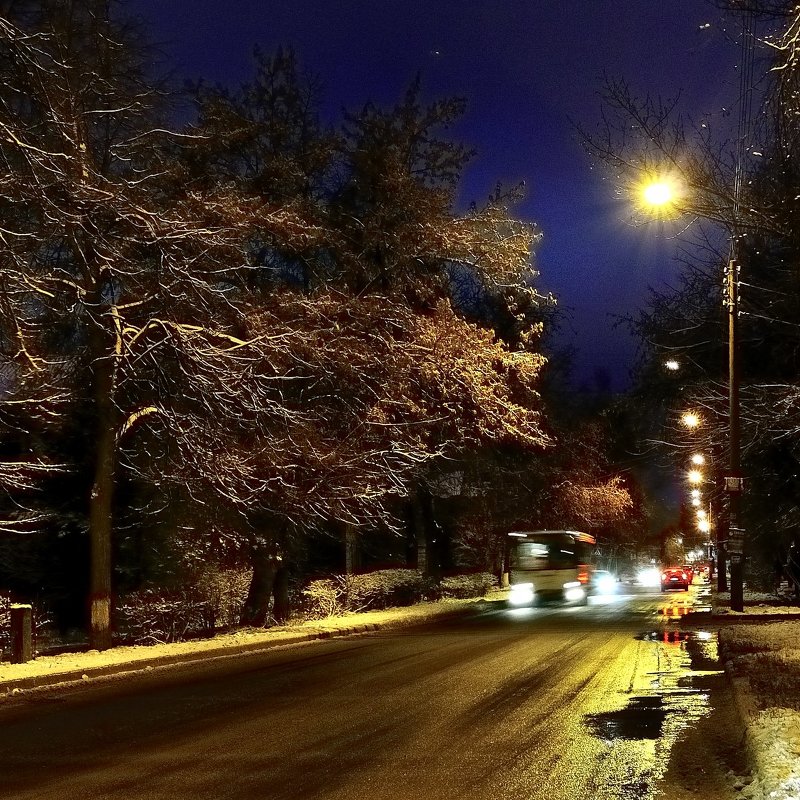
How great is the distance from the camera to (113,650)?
62.9ft

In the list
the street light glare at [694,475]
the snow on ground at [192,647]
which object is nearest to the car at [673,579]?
the street light glare at [694,475]

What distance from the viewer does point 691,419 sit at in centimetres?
3102

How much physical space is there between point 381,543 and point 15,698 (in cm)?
3806

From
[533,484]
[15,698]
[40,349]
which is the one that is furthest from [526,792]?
[533,484]

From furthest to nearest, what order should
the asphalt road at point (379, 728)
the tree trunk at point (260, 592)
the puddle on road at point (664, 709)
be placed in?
1. the tree trunk at point (260, 592)
2. the puddle on road at point (664, 709)
3. the asphalt road at point (379, 728)

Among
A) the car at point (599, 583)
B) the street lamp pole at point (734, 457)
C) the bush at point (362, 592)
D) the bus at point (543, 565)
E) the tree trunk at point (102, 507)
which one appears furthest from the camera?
the car at point (599, 583)

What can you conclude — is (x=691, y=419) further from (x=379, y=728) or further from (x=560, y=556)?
(x=379, y=728)

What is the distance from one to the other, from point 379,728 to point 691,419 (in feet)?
73.4

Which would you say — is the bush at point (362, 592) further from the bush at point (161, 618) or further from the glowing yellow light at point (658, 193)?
the glowing yellow light at point (658, 193)

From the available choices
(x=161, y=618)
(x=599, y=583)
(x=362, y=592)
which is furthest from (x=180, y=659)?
(x=599, y=583)

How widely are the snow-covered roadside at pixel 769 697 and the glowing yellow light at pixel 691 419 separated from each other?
381 inches

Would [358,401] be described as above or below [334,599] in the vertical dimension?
above

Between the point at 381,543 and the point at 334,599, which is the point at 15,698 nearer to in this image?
the point at 334,599

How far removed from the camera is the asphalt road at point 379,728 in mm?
8211
